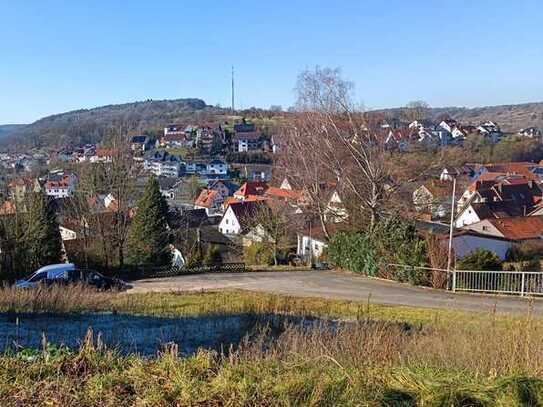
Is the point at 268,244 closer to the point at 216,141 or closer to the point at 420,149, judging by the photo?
the point at 420,149

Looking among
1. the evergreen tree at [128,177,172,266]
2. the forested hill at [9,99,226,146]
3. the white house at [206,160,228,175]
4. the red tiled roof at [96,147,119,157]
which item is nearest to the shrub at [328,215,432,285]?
the evergreen tree at [128,177,172,266]

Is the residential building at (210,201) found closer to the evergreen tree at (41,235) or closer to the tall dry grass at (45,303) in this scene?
the evergreen tree at (41,235)

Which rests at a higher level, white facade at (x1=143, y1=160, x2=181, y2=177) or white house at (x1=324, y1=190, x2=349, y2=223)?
white house at (x1=324, y1=190, x2=349, y2=223)

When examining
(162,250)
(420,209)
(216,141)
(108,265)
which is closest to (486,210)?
(420,209)

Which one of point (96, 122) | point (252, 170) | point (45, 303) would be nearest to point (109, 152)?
point (45, 303)

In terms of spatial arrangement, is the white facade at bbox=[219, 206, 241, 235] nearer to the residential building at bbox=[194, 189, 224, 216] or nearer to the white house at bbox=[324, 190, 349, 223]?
the residential building at bbox=[194, 189, 224, 216]

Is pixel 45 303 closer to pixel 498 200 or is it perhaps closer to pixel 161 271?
pixel 161 271
